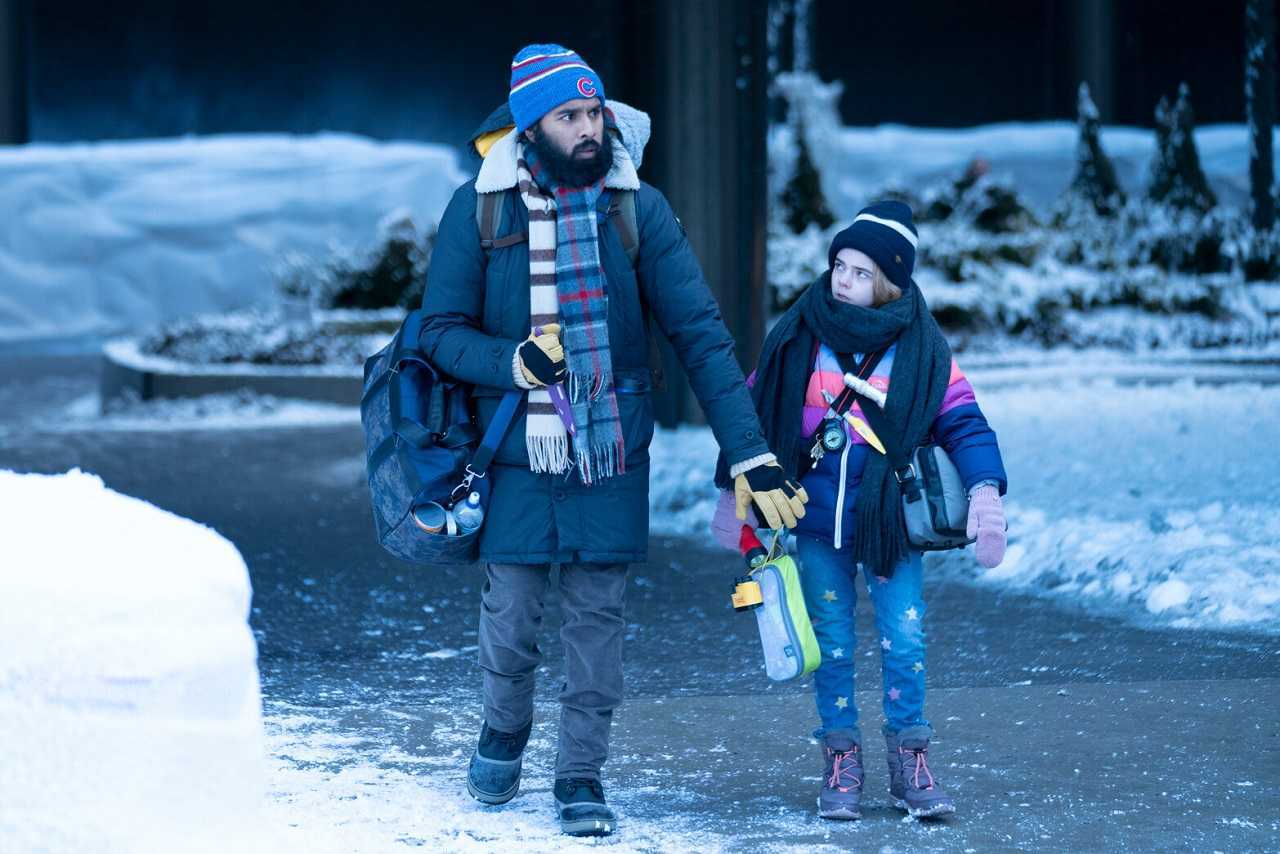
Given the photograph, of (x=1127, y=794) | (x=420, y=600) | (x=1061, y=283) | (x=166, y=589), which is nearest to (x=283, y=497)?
(x=420, y=600)

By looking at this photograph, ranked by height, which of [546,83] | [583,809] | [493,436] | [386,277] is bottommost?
[583,809]

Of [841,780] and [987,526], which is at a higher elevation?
[987,526]

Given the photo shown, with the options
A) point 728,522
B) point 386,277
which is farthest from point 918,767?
point 386,277

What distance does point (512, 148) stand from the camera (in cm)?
441

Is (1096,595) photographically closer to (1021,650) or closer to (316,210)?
(1021,650)

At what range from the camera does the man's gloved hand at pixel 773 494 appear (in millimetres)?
4273

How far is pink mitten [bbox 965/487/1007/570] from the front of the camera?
4258 millimetres

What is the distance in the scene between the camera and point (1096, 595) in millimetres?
6754

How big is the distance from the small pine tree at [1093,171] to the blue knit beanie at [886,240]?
12.9m

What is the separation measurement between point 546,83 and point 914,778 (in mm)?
1772

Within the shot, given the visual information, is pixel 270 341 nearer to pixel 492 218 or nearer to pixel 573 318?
pixel 492 218

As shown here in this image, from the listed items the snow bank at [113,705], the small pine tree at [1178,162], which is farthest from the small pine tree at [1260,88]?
the snow bank at [113,705]

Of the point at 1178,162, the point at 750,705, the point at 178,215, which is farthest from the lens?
the point at 178,215

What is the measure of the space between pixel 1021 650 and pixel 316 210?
58.1ft
